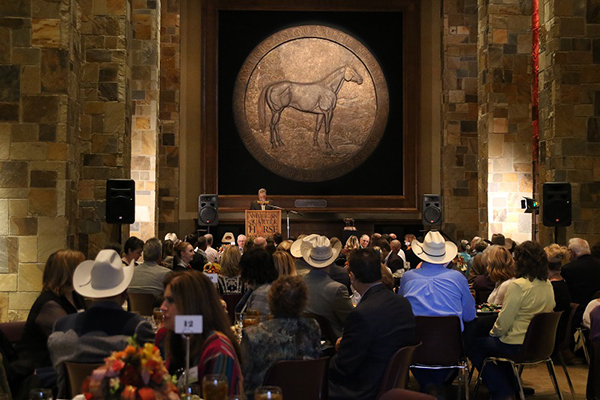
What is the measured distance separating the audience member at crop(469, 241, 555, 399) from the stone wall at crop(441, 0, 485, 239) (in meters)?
12.6

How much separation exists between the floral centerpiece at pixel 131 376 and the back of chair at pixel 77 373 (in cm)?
113

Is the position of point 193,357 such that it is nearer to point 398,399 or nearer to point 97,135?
point 398,399

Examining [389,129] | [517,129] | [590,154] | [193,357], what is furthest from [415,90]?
[193,357]

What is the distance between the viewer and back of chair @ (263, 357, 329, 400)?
13.6 ft

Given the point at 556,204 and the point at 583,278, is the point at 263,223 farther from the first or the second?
the point at 583,278

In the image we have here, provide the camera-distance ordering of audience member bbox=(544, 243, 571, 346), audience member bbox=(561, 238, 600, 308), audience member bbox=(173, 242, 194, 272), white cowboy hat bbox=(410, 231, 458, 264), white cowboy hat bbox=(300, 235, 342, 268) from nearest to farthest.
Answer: white cowboy hat bbox=(410, 231, 458, 264) < white cowboy hat bbox=(300, 235, 342, 268) < audience member bbox=(544, 243, 571, 346) < audience member bbox=(561, 238, 600, 308) < audience member bbox=(173, 242, 194, 272)

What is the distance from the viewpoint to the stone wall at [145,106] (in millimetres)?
14594

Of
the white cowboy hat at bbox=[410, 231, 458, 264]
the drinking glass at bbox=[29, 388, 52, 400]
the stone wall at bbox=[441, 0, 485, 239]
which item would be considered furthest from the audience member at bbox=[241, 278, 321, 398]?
the stone wall at bbox=[441, 0, 485, 239]

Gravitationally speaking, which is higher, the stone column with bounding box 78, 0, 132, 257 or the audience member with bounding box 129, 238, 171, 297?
the stone column with bounding box 78, 0, 132, 257

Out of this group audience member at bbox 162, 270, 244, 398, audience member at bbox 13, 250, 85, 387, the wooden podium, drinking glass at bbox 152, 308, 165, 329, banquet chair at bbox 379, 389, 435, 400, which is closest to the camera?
banquet chair at bbox 379, 389, 435, 400

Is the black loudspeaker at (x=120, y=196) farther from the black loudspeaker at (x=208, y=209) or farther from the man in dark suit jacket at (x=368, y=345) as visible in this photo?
the man in dark suit jacket at (x=368, y=345)

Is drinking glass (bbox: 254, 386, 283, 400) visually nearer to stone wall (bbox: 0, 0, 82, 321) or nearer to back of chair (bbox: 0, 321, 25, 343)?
back of chair (bbox: 0, 321, 25, 343)

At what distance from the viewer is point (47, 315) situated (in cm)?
505

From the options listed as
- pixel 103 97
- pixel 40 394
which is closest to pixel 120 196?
pixel 103 97
